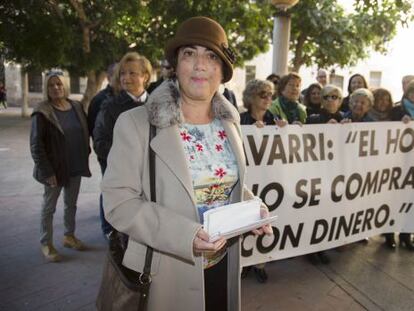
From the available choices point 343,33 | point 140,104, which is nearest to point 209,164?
point 140,104

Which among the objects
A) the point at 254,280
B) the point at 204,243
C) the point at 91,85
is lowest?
the point at 254,280

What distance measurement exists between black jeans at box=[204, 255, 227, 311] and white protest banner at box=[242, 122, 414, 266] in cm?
136

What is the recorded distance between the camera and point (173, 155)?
1592 mm

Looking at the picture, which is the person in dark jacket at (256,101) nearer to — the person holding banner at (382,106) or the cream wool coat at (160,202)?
the person holding banner at (382,106)

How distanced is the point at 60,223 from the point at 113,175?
3.51m

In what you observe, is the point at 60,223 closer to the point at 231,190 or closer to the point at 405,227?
the point at 231,190

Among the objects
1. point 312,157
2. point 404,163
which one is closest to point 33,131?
point 312,157

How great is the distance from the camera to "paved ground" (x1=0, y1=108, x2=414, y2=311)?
10.3ft

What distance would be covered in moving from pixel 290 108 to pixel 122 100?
204 centimetres

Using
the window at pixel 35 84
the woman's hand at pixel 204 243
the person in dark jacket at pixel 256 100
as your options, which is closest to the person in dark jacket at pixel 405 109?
the person in dark jacket at pixel 256 100

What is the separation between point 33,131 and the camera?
3.43 metres

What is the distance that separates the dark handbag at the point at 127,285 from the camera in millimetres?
1627

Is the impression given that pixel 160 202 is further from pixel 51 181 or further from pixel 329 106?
pixel 329 106

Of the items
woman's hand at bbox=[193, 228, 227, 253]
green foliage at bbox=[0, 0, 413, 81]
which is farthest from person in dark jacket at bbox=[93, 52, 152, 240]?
green foliage at bbox=[0, 0, 413, 81]
